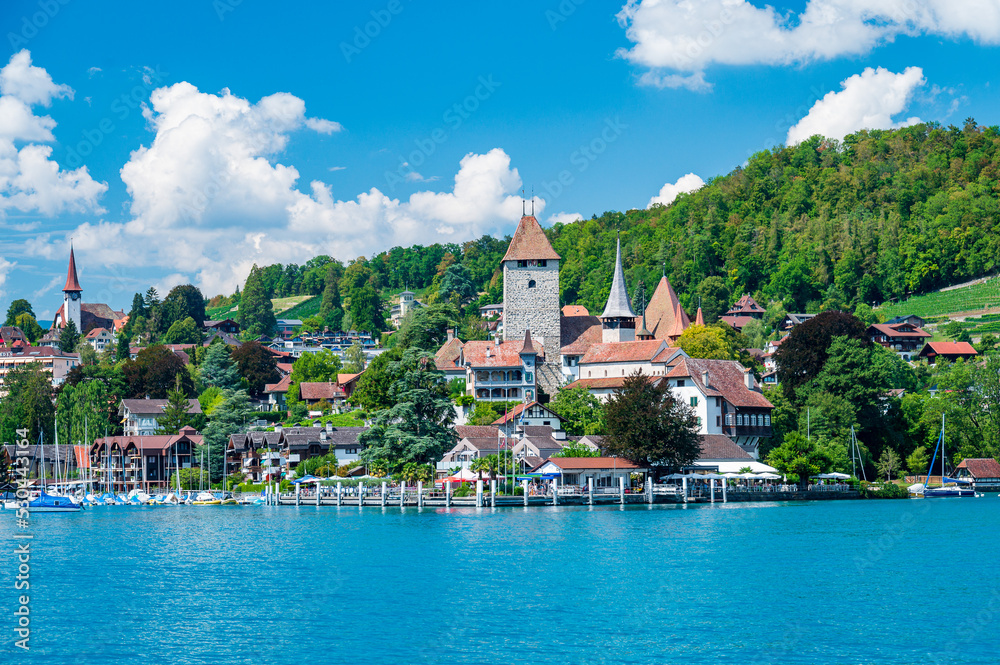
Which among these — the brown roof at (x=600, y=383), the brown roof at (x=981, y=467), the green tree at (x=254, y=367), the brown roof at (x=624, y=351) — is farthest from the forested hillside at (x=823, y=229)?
the brown roof at (x=981, y=467)

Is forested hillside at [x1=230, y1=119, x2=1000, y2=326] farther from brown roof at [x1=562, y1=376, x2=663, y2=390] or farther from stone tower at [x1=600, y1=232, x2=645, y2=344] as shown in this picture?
brown roof at [x1=562, y1=376, x2=663, y2=390]

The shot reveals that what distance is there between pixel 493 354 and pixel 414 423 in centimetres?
1826

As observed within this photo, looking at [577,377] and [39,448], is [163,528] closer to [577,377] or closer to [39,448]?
[577,377]

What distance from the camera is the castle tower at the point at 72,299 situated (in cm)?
17225

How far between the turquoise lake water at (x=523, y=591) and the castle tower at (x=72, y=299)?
123517 millimetres

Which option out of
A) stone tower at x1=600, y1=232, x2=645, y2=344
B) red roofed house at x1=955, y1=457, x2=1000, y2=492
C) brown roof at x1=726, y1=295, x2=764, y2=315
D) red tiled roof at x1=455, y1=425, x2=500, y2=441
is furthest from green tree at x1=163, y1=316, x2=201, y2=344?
red roofed house at x1=955, y1=457, x2=1000, y2=492

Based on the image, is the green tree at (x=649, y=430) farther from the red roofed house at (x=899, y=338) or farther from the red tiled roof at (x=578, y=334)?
the red roofed house at (x=899, y=338)

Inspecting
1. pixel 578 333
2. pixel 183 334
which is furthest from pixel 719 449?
pixel 183 334

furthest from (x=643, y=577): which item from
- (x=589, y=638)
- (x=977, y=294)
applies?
(x=977, y=294)

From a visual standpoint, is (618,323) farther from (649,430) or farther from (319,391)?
(319,391)

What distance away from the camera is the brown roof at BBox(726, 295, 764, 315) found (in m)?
143

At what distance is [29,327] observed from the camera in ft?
601

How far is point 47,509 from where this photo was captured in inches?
3017

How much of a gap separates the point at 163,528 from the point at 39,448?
46.4m
